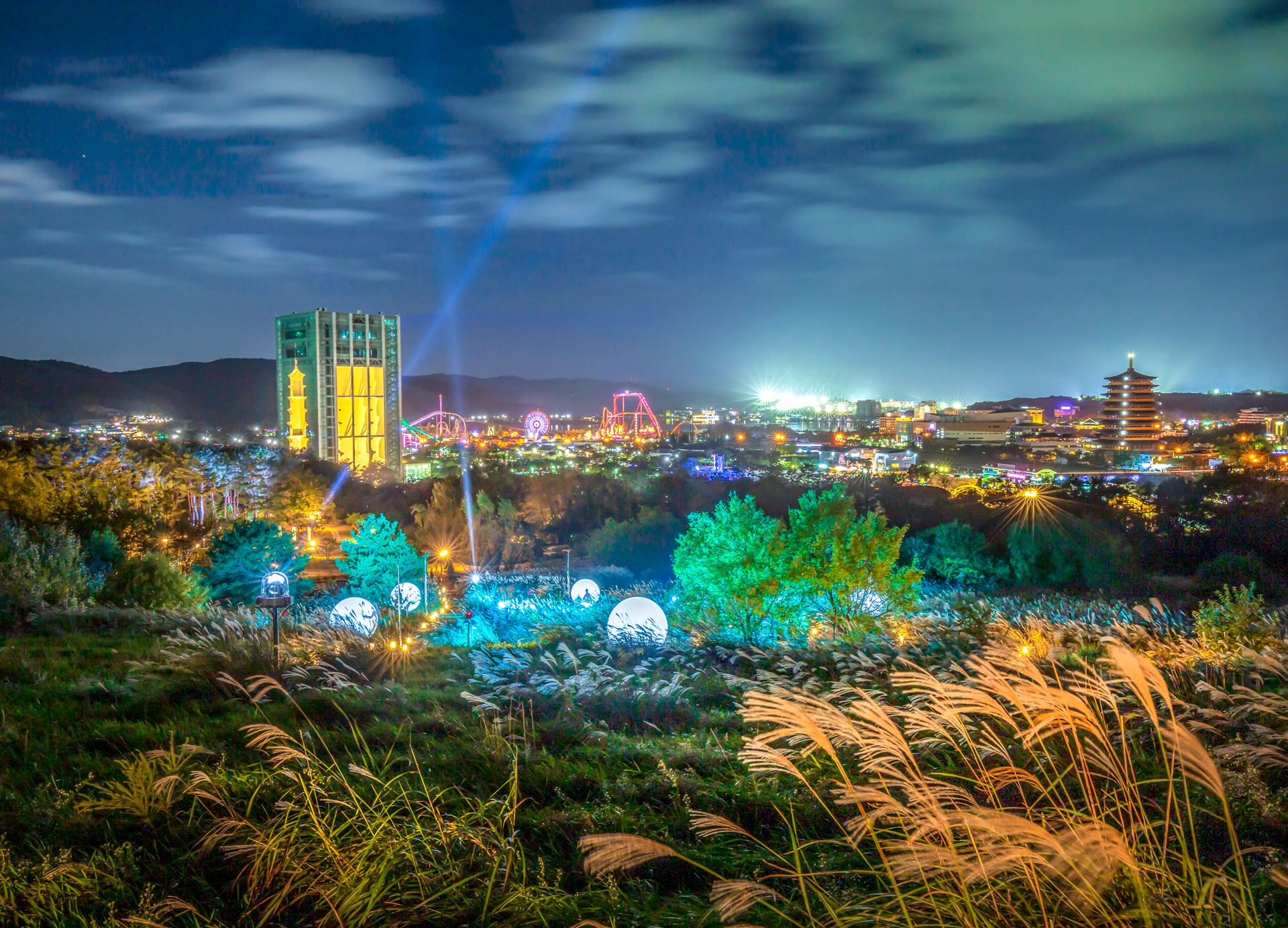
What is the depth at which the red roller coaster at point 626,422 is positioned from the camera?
79.2 metres

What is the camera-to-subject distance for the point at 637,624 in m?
8.99

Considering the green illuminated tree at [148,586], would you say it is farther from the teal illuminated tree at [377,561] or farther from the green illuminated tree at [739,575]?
the green illuminated tree at [739,575]

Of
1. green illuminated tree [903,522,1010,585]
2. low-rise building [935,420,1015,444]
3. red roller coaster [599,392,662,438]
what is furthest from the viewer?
low-rise building [935,420,1015,444]

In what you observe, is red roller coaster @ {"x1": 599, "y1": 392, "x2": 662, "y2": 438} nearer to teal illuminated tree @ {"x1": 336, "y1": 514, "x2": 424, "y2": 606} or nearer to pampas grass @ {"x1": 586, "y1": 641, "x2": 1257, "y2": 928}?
teal illuminated tree @ {"x1": 336, "y1": 514, "x2": 424, "y2": 606}

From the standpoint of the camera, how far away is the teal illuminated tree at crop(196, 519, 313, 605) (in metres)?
15.6

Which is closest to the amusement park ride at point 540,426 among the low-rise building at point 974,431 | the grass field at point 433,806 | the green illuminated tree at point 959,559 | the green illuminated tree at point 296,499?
the low-rise building at point 974,431

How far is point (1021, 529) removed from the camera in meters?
21.5

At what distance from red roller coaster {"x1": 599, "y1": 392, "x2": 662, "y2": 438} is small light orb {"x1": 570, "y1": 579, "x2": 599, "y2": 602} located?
62.5 metres

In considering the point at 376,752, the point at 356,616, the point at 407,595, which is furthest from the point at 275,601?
the point at 407,595

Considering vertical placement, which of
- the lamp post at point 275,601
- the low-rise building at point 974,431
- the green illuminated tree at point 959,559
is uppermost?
the low-rise building at point 974,431

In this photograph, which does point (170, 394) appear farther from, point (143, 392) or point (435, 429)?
point (435, 429)

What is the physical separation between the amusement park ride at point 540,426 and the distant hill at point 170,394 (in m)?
11.5

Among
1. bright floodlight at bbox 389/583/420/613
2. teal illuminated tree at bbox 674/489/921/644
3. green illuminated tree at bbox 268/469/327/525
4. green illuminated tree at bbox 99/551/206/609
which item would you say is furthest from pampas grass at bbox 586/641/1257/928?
green illuminated tree at bbox 268/469/327/525

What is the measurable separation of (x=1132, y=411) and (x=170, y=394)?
88.9 m
